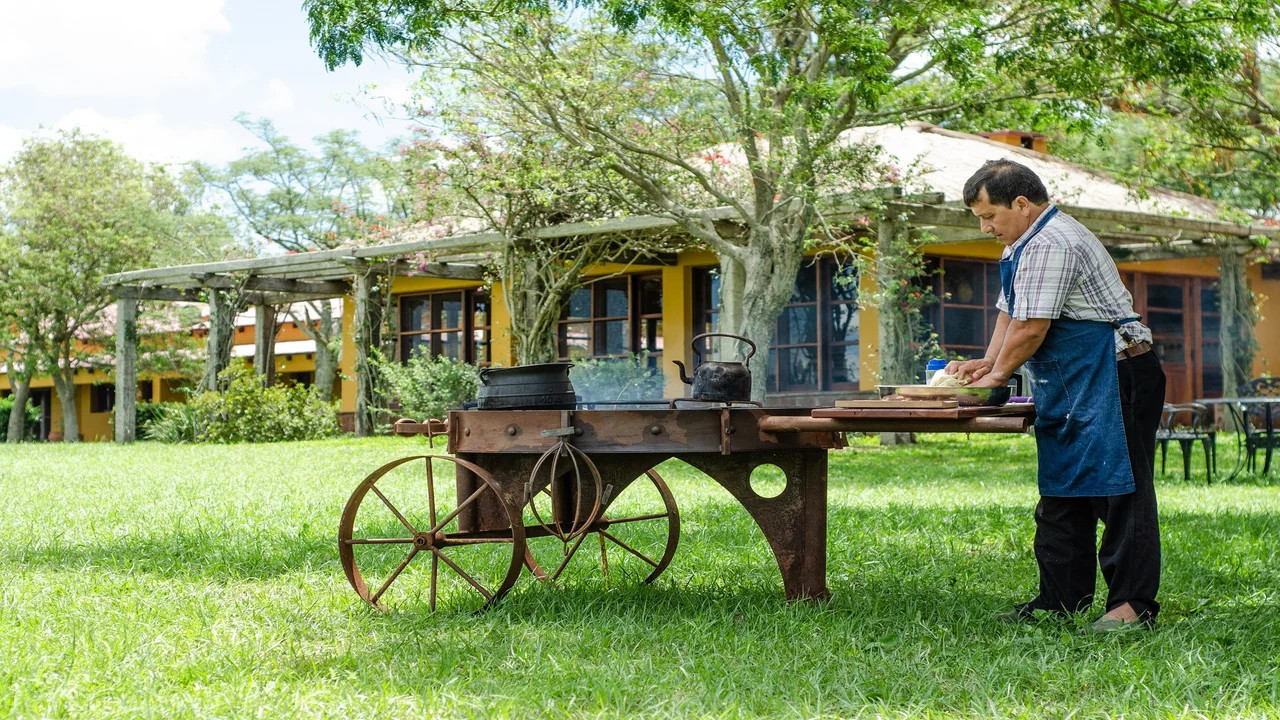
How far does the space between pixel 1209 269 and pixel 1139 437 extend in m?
16.9

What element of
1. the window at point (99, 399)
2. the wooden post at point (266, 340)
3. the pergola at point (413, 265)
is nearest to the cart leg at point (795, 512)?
the pergola at point (413, 265)

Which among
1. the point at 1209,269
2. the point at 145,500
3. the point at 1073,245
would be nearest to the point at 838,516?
the point at 1073,245

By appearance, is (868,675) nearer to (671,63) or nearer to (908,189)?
(671,63)

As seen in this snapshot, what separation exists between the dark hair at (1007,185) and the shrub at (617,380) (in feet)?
38.6

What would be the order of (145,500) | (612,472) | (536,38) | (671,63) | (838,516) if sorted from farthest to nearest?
(671,63) < (536,38) < (145,500) < (838,516) < (612,472)

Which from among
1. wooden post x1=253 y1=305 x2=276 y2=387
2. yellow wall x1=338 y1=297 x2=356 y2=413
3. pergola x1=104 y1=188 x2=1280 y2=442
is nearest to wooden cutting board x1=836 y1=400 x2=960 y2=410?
pergola x1=104 y1=188 x2=1280 y2=442

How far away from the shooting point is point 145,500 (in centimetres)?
902

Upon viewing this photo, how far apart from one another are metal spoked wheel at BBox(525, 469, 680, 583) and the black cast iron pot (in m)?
0.43

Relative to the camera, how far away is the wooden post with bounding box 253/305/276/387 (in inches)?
845

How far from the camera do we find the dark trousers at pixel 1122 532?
429cm

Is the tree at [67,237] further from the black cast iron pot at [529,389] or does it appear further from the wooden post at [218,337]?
the black cast iron pot at [529,389]

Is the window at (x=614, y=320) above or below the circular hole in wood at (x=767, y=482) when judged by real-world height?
above

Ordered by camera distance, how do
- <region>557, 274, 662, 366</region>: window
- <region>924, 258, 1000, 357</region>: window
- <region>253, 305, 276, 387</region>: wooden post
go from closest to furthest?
<region>924, 258, 1000, 357</region>: window < <region>557, 274, 662, 366</region>: window < <region>253, 305, 276, 387</region>: wooden post

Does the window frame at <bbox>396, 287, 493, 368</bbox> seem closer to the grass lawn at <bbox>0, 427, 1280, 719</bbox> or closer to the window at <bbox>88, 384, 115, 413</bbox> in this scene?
the grass lawn at <bbox>0, 427, 1280, 719</bbox>
